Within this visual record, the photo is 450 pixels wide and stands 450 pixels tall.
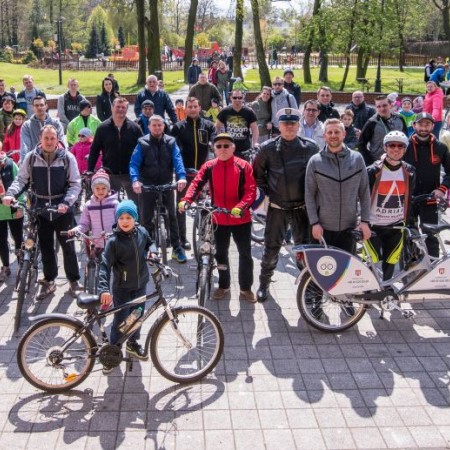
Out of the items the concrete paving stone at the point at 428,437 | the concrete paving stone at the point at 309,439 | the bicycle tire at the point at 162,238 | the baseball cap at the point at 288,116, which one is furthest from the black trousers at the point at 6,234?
the concrete paving stone at the point at 428,437

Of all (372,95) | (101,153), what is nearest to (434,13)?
(372,95)

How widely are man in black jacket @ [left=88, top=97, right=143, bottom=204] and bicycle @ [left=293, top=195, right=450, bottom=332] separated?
317 cm

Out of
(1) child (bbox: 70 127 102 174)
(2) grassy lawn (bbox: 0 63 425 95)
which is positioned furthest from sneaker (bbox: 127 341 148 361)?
(2) grassy lawn (bbox: 0 63 425 95)

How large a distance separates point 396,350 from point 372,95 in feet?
65.6

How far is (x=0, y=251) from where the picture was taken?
7.57 m

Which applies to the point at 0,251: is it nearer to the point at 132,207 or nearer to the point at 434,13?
the point at 132,207

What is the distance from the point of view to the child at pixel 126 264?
525 cm

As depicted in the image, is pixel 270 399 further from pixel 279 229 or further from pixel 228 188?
pixel 228 188

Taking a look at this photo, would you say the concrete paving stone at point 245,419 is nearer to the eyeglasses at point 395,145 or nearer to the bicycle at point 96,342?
the bicycle at point 96,342

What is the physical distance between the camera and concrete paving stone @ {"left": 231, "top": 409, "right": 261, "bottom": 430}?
15.5 ft

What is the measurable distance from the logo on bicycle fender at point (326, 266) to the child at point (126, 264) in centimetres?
165

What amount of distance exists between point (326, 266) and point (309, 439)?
73.0 inches

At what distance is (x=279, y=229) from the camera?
268 inches

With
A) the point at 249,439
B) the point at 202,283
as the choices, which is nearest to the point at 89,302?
the point at 202,283
